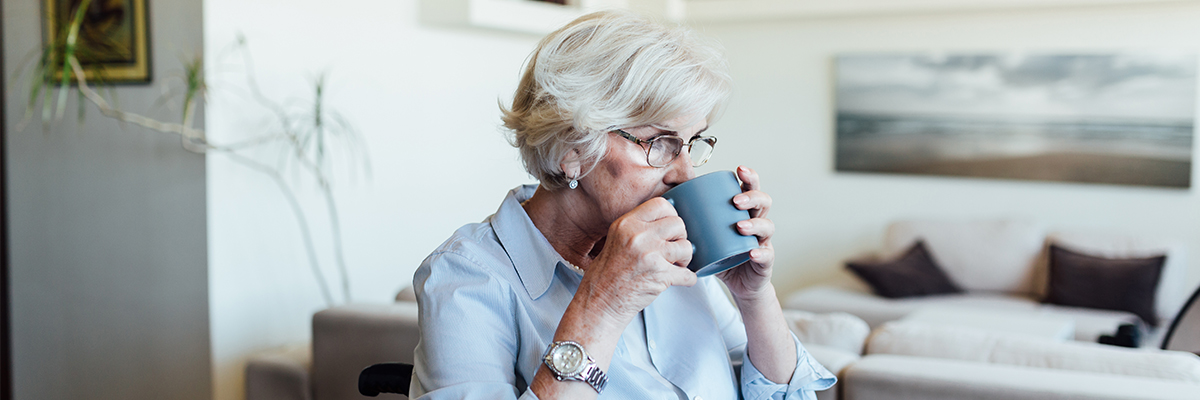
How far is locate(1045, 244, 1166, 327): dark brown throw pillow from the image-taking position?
145 inches

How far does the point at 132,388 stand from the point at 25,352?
1.51 ft

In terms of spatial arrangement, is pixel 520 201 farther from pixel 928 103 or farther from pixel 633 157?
pixel 928 103

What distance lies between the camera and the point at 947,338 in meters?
1.70

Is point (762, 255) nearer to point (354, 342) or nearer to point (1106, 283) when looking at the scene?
point (354, 342)

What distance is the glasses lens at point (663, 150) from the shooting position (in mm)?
1082

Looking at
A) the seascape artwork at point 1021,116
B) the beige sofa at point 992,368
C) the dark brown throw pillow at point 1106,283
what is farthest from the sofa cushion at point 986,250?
the beige sofa at point 992,368

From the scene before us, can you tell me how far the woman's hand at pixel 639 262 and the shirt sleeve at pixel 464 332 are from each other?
13 cm

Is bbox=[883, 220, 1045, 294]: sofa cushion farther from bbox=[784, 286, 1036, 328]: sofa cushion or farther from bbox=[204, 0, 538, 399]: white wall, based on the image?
bbox=[204, 0, 538, 399]: white wall

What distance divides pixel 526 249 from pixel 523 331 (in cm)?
11

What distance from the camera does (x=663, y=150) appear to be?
3.58ft

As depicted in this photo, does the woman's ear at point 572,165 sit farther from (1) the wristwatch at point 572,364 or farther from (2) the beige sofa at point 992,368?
(2) the beige sofa at point 992,368

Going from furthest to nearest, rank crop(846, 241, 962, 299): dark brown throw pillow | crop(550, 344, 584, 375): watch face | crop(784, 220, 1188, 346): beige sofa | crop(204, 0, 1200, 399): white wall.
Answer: crop(846, 241, 962, 299): dark brown throw pillow
crop(784, 220, 1188, 346): beige sofa
crop(204, 0, 1200, 399): white wall
crop(550, 344, 584, 375): watch face

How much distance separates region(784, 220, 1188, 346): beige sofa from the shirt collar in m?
3.00

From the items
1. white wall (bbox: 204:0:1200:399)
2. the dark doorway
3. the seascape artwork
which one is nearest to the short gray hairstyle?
white wall (bbox: 204:0:1200:399)
